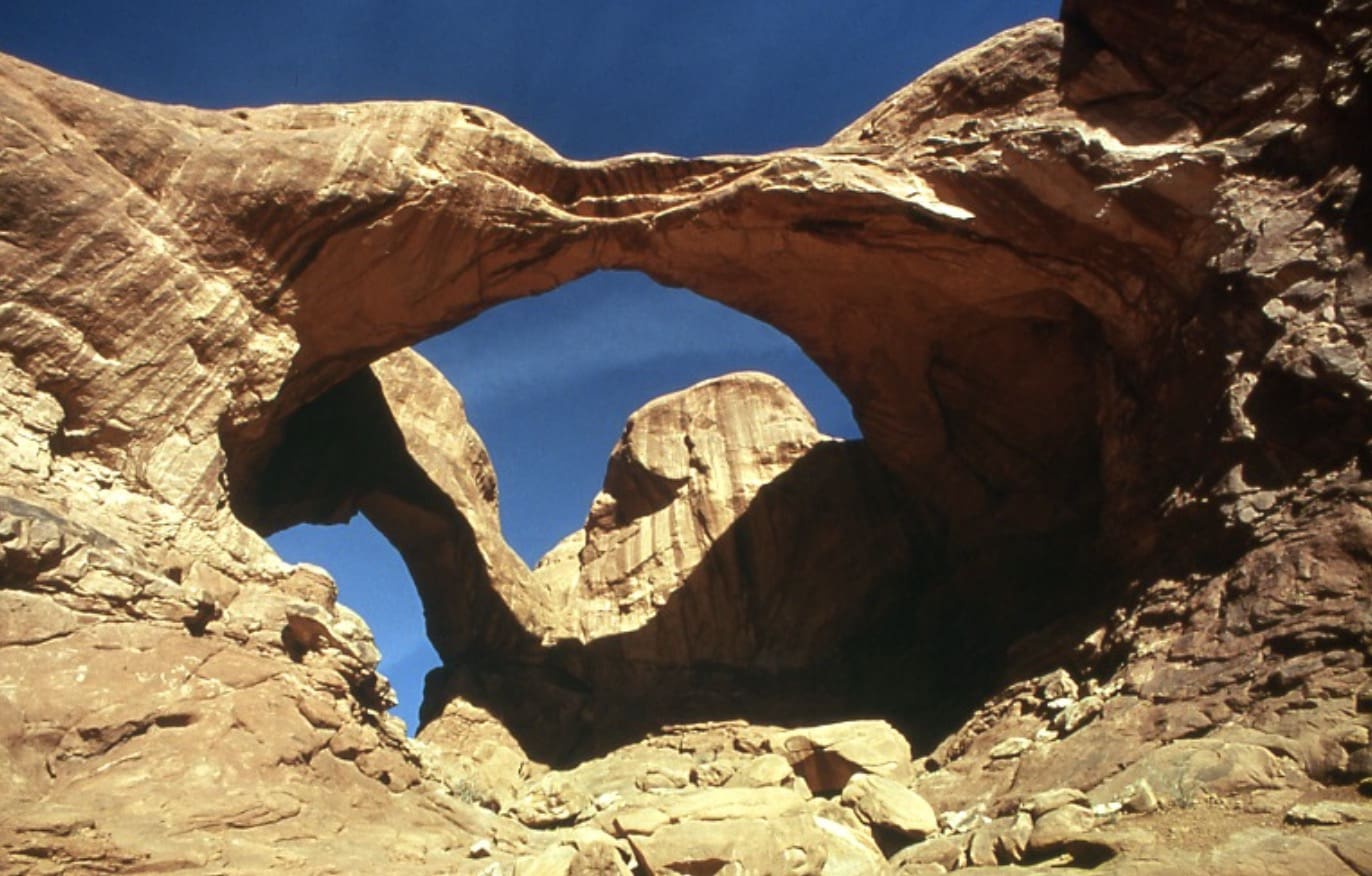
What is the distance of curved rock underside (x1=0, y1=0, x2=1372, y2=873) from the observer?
1073cm

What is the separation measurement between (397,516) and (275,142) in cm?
961

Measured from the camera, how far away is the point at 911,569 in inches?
906

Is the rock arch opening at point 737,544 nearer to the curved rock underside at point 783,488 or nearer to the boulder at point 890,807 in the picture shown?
the curved rock underside at point 783,488

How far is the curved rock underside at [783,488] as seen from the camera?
1073cm

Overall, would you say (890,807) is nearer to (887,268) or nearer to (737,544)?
(887,268)

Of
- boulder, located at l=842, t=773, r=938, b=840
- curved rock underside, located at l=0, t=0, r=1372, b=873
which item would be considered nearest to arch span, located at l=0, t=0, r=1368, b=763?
curved rock underside, located at l=0, t=0, r=1372, b=873

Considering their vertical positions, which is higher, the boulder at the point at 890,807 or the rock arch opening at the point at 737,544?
the rock arch opening at the point at 737,544

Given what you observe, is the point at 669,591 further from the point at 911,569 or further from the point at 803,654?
the point at 911,569

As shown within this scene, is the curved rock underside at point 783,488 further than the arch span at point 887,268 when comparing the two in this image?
No

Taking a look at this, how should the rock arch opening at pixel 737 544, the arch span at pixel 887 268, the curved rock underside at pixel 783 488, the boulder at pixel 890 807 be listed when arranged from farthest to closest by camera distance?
the rock arch opening at pixel 737 544 → the arch span at pixel 887 268 → the boulder at pixel 890 807 → the curved rock underside at pixel 783 488

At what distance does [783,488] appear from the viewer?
2472 centimetres

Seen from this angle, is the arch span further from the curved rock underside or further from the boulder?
the boulder

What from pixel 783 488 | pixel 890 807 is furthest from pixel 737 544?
pixel 890 807

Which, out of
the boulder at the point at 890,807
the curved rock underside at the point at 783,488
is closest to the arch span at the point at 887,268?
the curved rock underside at the point at 783,488
